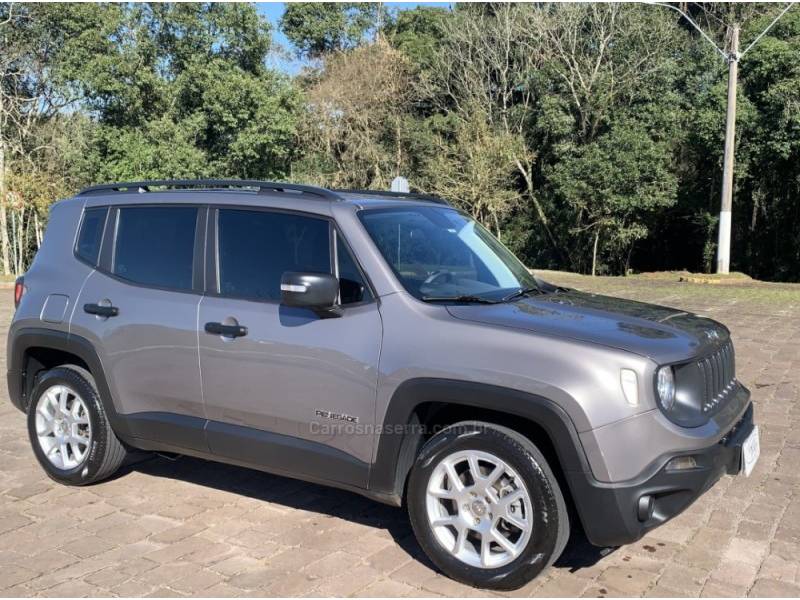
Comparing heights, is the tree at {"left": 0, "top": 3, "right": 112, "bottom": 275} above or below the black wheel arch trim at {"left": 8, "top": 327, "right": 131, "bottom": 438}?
above

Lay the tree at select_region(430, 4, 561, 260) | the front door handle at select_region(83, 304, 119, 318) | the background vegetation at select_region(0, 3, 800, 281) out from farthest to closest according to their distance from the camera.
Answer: the tree at select_region(430, 4, 561, 260) → the background vegetation at select_region(0, 3, 800, 281) → the front door handle at select_region(83, 304, 119, 318)

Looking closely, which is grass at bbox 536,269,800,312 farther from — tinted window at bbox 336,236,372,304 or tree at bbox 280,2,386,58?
tree at bbox 280,2,386,58

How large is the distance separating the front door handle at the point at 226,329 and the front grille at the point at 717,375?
2.35 metres

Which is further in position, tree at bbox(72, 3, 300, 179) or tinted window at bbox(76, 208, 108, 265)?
tree at bbox(72, 3, 300, 179)

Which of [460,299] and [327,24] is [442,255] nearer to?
[460,299]

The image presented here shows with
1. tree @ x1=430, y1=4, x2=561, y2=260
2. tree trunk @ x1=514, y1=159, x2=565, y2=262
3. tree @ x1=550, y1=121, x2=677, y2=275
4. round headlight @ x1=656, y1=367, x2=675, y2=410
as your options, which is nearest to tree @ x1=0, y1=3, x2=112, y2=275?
tree @ x1=430, y1=4, x2=561, y2=260

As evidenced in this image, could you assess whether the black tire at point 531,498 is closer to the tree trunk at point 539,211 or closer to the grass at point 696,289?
the grass at point 696,289

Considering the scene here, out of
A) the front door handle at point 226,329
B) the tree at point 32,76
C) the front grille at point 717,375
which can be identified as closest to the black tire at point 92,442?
the front door handle at point 226,329

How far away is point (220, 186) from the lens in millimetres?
4590

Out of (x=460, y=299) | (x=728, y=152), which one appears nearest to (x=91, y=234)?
(x=460, y=299)

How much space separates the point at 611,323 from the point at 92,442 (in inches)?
130

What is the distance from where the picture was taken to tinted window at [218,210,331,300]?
4.09 m

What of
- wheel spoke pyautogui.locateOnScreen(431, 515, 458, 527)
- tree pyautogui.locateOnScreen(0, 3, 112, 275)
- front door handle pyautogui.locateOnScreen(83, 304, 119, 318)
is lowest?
wheel spoke pyautogui.locateOnScreen(431, 515, 458, 527)

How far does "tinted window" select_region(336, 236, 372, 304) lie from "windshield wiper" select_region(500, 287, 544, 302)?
763 millimetres
